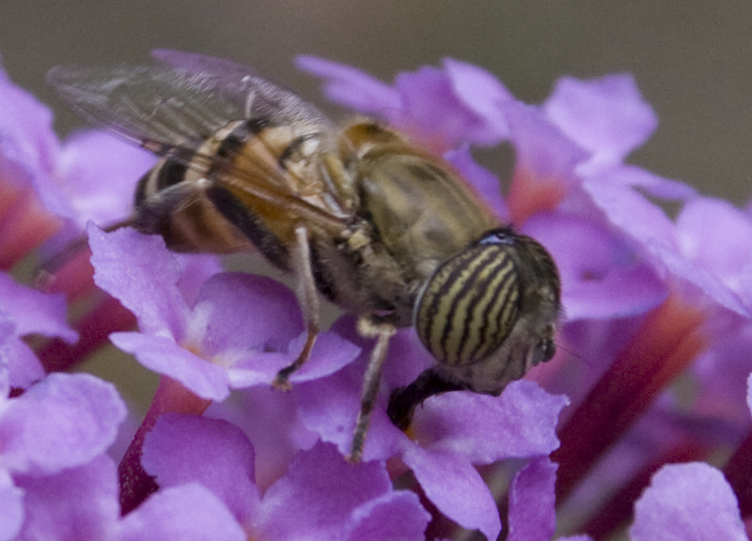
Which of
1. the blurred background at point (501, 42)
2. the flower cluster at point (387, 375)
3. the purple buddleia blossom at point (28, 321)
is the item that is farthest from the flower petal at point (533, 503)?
the blurred background at point (501, 42)

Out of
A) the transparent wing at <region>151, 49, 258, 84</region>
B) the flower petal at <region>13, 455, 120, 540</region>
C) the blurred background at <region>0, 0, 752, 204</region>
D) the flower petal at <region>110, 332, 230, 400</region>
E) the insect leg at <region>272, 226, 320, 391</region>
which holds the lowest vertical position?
the blurred background at <region>0, 0, 752, 204</region>

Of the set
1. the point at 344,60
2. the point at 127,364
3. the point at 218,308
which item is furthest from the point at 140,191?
the point at 344,60

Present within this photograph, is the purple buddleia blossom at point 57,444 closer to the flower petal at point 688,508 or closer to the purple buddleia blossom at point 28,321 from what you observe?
the purple buddleia blossom at point 28,321

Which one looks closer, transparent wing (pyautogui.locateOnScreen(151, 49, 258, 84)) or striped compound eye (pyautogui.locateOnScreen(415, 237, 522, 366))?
striped compound eye (pyautogui.locateOnScreen(415, 237, 522, 366))

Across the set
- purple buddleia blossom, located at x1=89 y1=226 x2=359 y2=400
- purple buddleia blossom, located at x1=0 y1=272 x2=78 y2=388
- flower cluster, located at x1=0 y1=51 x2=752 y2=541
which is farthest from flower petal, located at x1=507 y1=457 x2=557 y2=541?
purple buddleia blossom, located at x1=0 y1=272 x2=78 y2=388

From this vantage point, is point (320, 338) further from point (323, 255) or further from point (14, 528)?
point (14, 528)

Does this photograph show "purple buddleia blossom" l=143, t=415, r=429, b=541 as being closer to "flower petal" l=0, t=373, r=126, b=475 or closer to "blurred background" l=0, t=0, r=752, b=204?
"flower petal" l=0, t=373, r=126, b=475

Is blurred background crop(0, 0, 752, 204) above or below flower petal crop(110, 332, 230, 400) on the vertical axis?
below
